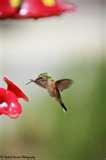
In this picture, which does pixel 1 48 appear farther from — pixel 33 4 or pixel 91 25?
pixel 91 25

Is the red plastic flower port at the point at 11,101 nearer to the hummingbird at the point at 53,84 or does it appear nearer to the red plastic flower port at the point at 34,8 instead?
the hummingbird at the point at 53,84

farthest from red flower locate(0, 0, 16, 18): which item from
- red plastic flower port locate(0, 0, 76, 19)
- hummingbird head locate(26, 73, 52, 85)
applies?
hummingbird head locate(26, 73, 52, 85)

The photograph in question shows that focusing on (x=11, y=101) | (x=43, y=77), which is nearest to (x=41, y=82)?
(x=43, y=77)

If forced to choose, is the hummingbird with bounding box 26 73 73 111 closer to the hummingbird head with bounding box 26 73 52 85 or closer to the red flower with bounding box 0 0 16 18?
the hummingbird head with bounding box 26 73 52 85

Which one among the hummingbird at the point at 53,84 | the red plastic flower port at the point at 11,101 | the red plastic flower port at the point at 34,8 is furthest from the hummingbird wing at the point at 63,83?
the red plastic flower port at the point at 34,8

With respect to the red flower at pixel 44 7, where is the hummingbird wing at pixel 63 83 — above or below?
below

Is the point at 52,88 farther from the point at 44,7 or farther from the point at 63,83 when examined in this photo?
the point at 44,7
